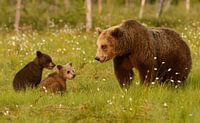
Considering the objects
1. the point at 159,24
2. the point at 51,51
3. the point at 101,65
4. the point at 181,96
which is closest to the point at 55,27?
the point at 159,24

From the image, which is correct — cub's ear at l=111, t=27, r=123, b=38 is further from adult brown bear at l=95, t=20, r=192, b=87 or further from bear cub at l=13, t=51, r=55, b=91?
bear cub at l=13, t=51, r=55, b=91

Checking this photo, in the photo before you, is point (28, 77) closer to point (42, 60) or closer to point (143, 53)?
point (42, 60)

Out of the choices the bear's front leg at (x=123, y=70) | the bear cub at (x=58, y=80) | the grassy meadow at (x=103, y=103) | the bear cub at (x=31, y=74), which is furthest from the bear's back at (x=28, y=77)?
the bear's front leg at (x=123, y=70)

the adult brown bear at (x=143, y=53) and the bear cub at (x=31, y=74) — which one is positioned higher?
the adult brown bear at (x=143, y=53)

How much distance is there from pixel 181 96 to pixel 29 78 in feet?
10.3

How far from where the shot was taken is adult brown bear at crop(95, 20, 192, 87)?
9.91m

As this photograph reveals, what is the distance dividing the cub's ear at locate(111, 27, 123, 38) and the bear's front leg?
1.41 feet

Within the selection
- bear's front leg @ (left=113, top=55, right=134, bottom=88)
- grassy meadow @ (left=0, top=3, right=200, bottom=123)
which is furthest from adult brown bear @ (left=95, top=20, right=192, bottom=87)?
grassy meadow @ (left=0, top=3, right=200, bottom=123)

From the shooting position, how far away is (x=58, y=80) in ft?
33.3

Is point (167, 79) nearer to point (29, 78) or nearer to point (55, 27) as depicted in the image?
point (29, 78)

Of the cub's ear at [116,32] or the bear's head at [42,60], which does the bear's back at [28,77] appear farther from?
the cub's ear at [116,32]

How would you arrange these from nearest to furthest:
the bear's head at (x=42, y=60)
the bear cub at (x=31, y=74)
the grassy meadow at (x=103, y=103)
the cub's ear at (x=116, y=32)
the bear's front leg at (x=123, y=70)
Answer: the grassy meadow at (x=103, y=103) → the cub's ear at (x=116, y=32) → the bear's front leg at (x=123, y=70) → the bear cub at (x=31, y=74) → the bear's head at (x=42, y=60)

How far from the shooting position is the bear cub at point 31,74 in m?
10.5

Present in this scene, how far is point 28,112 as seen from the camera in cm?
803
